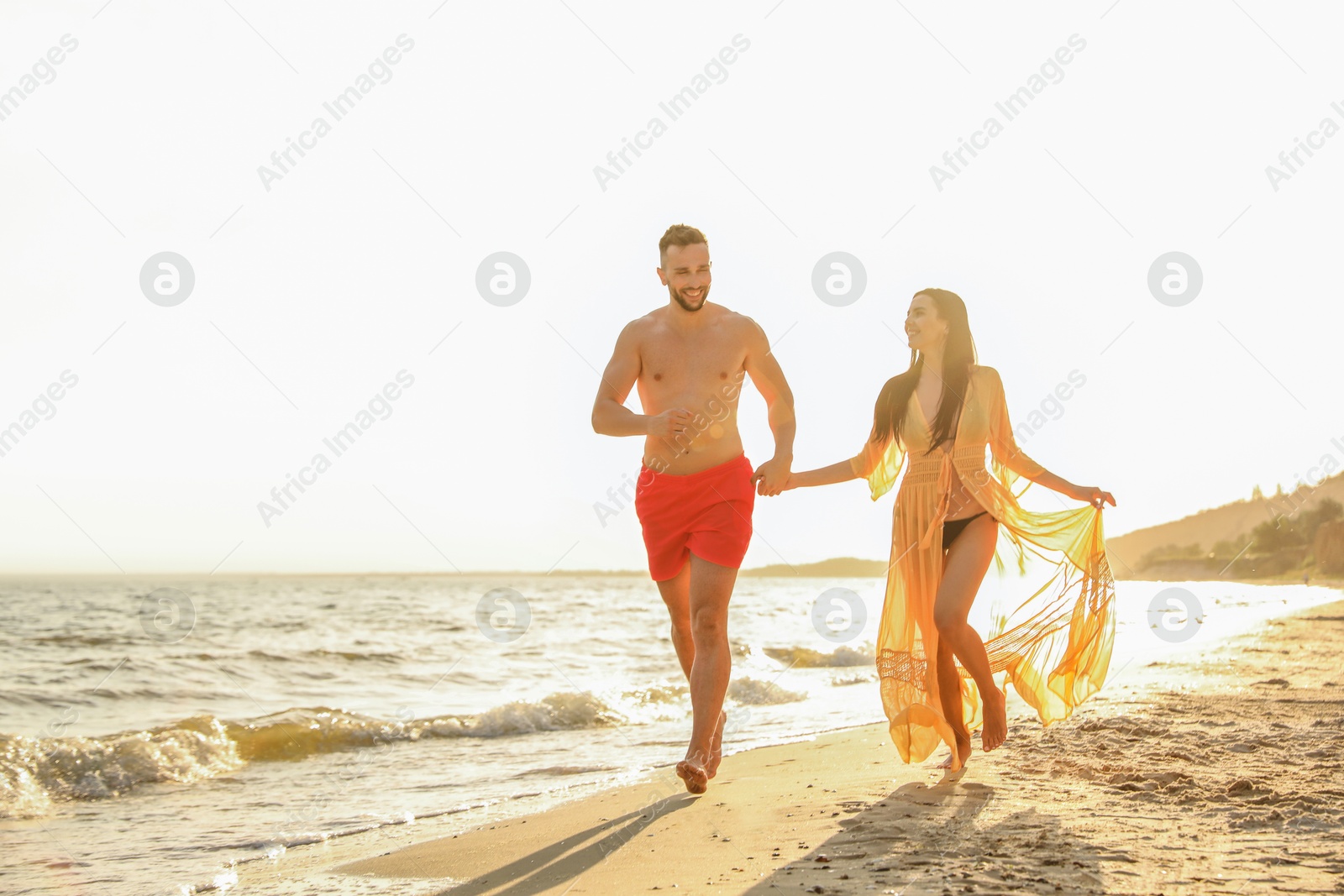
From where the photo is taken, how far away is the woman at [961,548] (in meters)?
4.85

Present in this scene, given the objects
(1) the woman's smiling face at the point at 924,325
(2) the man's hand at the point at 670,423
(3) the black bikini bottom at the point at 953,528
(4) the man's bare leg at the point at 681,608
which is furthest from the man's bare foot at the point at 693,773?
(1) the woman's smiling face at the point at 924,325

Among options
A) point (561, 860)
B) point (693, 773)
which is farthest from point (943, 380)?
point (561, 860)

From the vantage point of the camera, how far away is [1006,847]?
3.27 meters

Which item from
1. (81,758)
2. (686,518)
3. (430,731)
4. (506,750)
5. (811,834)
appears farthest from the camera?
(430,731)

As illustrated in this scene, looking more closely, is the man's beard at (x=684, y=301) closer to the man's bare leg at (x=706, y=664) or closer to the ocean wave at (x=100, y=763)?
the man's bare leg at (x=706, y=664)

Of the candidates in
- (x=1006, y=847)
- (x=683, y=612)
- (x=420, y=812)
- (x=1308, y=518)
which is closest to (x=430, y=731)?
(x=420, y=812)

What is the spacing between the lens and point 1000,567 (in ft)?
17.0

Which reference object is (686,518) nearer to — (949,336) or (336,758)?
(949,336)

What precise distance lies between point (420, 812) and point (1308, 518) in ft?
191

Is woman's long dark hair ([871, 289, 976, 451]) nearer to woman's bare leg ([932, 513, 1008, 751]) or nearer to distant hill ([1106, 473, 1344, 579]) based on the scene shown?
Result: woman's bare leg ([932, 513, 1008, 751])

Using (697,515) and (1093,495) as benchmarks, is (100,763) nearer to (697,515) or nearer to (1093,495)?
(697,515)

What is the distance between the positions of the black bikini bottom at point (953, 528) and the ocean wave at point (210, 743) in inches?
214

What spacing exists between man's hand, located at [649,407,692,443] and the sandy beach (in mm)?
1632

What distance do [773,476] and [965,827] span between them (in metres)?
1.82
